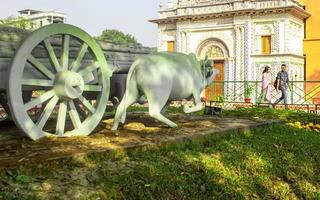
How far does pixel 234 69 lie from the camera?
2700 cm

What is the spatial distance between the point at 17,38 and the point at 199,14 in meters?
23.3

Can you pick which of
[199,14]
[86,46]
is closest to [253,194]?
[86,46]

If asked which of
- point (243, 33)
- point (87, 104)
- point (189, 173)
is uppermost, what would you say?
point (243, 33)

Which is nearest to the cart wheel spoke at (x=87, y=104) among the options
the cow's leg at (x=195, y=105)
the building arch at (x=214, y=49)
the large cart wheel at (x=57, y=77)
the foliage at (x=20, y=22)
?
the large cart wheel at (x=57, y=77)

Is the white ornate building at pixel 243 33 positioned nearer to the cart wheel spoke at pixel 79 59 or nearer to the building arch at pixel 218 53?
the building arch at pixel 218 53

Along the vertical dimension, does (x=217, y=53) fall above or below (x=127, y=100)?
above

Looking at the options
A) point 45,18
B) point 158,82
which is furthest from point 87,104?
point 45,18

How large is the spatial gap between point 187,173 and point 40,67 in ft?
6.29

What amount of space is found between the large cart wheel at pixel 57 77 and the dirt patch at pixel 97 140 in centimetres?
23

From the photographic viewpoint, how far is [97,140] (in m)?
4.89

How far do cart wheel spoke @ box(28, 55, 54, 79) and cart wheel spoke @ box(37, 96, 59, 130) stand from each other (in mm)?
259

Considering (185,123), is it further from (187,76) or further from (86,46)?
(86,46)

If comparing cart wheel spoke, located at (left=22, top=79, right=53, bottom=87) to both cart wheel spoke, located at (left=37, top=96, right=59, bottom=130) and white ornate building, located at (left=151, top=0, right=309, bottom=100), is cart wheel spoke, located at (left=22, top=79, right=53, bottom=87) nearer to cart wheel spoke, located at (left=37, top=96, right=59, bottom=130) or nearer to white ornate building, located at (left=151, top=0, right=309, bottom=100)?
cart wheel spoke, located at (left=37, top=96, right=59, bottom=130)

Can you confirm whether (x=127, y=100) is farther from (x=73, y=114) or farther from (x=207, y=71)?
(x=207, y=71)
